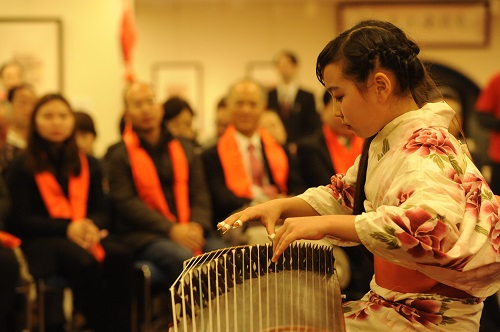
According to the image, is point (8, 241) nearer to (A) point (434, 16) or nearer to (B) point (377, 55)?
(B) point (377, 55)

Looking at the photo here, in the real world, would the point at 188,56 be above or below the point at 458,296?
above

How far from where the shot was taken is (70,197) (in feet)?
12.3

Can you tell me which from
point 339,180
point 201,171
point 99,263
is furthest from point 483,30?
point 339,180

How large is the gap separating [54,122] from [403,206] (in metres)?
2.62

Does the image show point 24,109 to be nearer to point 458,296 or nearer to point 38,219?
point 38,219

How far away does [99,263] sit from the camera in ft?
12.0

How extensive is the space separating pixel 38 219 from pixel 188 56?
23.0 ft

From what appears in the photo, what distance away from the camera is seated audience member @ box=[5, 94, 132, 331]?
355 centimetres

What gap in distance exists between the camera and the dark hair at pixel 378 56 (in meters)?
1.61

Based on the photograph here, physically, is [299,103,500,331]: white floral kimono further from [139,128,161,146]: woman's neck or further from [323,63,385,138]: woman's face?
[139,128,161,146]: woman's neck

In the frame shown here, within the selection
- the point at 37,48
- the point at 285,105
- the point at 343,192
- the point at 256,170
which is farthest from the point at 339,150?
the point at 285,105

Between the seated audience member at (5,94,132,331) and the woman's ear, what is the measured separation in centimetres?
223

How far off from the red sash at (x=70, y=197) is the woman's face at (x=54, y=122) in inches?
6.9

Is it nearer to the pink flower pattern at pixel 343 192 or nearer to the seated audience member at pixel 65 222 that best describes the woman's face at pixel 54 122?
the seated audience member at pixel 65 222
